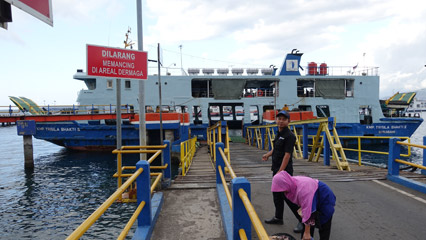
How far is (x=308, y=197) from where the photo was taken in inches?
97.1

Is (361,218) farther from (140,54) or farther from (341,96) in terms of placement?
(341,96)

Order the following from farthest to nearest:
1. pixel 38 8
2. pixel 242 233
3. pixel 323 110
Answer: pixel 323 110 < pixel 242 233 < pixel 38 8

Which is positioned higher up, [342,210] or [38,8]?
[38,8]

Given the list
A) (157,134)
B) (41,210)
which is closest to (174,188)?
(41,210)

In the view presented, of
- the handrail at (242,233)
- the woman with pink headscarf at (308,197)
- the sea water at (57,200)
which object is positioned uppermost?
the woman with pink headscarf at (308,197)

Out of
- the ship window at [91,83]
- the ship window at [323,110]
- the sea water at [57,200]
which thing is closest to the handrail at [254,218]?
the sea water at [57,200]

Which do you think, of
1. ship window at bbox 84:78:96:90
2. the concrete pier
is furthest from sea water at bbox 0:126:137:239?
ship window at bbox 84:78:96:90

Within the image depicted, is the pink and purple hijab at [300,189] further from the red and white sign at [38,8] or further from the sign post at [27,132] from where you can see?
the sign post at [27,132]

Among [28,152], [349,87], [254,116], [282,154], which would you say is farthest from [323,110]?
[254,116]

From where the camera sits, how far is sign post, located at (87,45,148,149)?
13.5ft

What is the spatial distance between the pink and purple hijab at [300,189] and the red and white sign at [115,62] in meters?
3.44

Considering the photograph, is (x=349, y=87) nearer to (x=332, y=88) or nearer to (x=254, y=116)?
(x=332, y=88)

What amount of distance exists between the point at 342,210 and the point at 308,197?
2.22 meters

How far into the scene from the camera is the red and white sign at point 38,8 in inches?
81.9
